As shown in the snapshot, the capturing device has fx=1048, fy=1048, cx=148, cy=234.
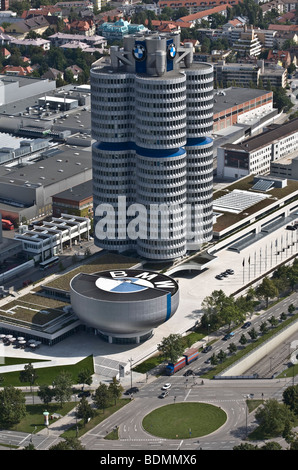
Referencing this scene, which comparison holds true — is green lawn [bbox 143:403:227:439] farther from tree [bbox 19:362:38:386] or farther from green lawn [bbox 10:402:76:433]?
tree [bbox 19:362:38:386]

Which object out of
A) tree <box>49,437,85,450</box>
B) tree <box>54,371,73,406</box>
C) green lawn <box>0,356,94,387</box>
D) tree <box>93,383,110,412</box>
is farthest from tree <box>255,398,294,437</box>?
green lawn <box>0,356,94,387</box>

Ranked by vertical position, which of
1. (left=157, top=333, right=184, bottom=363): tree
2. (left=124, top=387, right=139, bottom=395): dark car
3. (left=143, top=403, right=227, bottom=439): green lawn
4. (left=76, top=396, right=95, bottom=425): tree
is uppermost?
(left=157, top=333, right=184, bottom=363): tree

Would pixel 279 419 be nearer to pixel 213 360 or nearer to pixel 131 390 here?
pixel 213 360

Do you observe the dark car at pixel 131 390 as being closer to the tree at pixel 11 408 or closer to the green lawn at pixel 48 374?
the green lawn at pixel 48 374

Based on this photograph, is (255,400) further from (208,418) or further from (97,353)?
(97,353)
